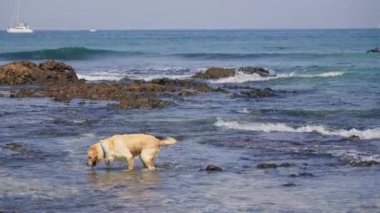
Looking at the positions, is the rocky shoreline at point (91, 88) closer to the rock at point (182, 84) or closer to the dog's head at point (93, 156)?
the rock at point (182, 84)

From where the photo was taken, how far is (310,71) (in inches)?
1839

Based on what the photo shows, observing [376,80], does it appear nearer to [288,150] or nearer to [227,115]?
[227,115]

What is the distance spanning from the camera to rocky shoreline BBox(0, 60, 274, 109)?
1094 inches

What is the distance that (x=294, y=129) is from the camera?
19.2 metres

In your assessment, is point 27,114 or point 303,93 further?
point 303,93

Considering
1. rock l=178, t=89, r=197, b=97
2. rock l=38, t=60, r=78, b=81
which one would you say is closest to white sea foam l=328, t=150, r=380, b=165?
rock l=178, t=89, r=197, b=97

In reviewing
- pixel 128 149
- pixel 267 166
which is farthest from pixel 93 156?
pixel 267 166

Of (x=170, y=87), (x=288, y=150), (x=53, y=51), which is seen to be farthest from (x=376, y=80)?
(x=53, y=51)

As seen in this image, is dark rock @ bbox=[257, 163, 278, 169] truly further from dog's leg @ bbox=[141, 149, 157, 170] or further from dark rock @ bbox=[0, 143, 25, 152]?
dark rock @ bbox=[0, 143, 25, 152]

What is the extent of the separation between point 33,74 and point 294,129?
2019 centimetres

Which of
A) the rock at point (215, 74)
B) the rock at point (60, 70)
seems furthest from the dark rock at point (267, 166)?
the rock at point (215, 74)

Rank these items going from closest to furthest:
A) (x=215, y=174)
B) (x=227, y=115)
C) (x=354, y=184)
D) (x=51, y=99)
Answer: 1. (x=354, y=184)
2. (x=215, y=174)
3. (x=227, y=115)
4. (x=51, y=99)

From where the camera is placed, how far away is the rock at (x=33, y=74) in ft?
118

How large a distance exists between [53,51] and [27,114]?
52.0 metres
